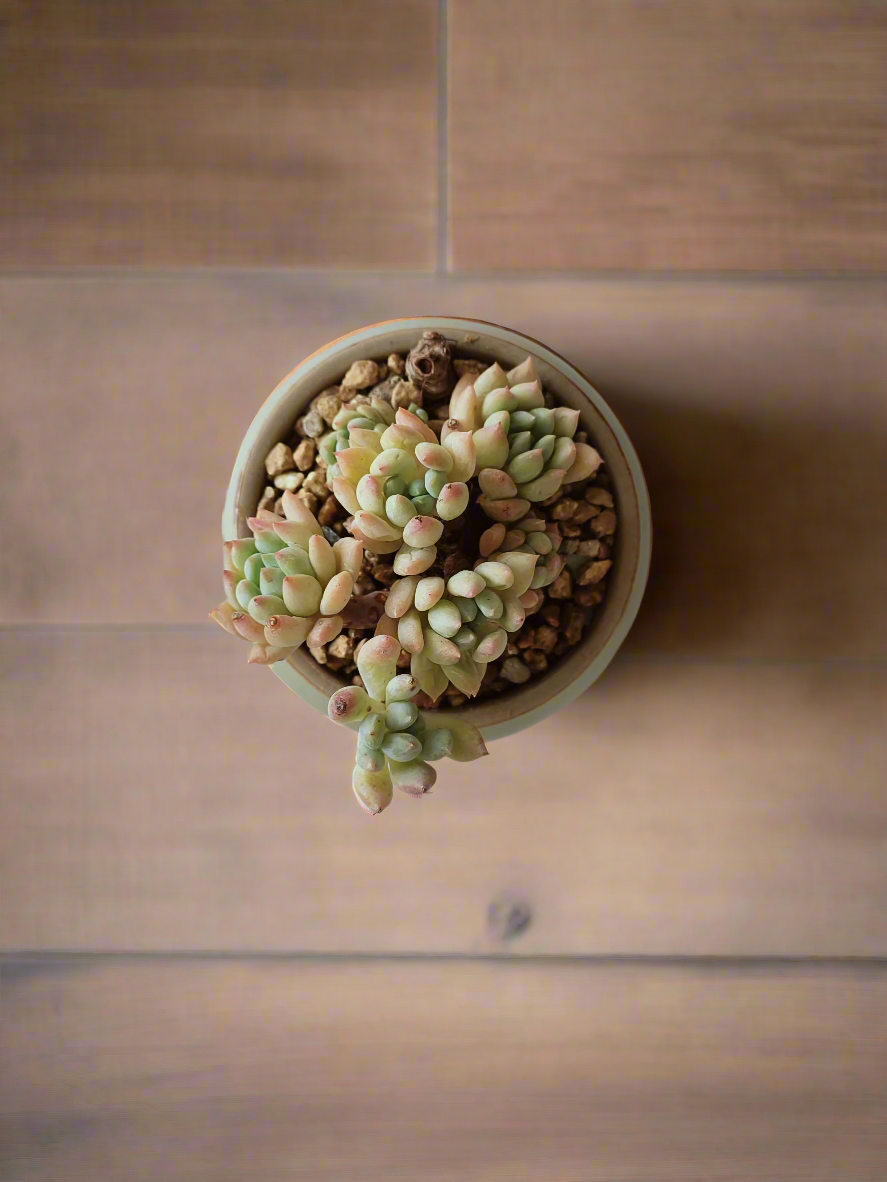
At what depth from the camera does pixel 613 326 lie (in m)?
0.76

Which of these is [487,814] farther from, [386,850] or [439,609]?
[439,609]

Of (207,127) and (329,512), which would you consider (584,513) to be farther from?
(207,127)

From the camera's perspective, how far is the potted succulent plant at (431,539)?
48cm

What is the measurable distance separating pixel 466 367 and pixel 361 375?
68 millimetres

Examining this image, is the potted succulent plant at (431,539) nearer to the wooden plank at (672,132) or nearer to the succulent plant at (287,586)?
the succulent plant at (287,586)

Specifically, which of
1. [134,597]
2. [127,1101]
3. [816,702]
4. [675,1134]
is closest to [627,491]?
[816,702]

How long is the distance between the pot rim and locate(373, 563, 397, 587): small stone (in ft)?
0.28

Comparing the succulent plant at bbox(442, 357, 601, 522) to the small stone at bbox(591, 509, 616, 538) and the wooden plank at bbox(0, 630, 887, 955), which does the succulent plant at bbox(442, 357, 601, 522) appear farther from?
the wooden plank at bbox(0, 630, 887, 955)

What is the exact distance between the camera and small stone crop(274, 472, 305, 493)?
593 millimetres

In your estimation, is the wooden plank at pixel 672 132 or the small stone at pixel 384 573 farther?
the wooden plank at pixel 672 132

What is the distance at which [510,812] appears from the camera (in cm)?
76

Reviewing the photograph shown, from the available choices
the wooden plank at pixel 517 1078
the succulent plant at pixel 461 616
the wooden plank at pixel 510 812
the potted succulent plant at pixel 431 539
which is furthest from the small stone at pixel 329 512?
the wooden plank at pixel 517 1078

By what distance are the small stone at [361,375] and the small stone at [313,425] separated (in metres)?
0.03

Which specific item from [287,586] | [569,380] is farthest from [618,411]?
[287,586]
